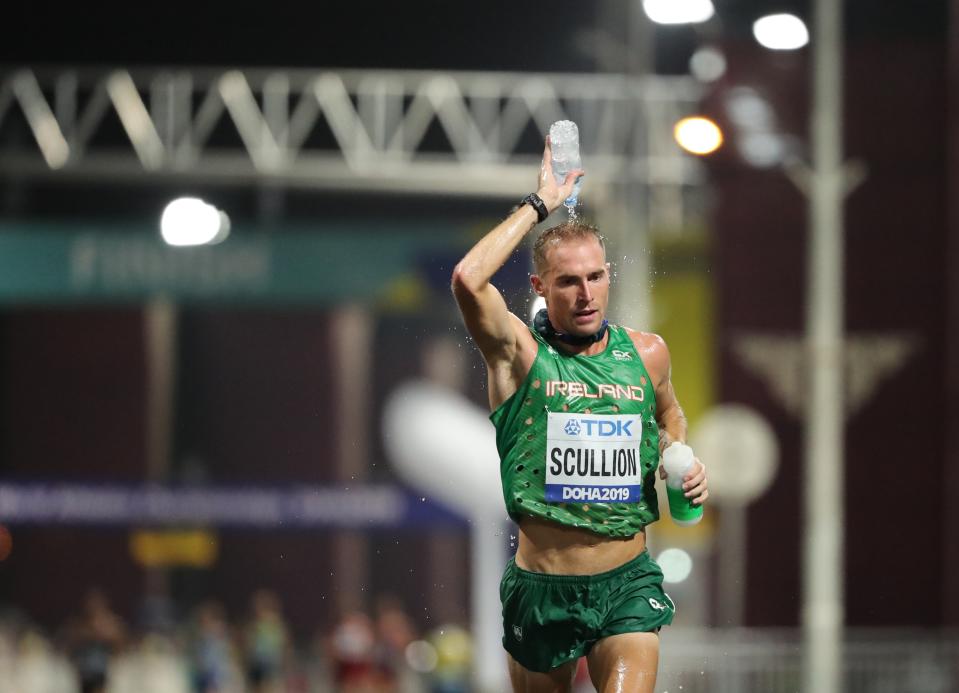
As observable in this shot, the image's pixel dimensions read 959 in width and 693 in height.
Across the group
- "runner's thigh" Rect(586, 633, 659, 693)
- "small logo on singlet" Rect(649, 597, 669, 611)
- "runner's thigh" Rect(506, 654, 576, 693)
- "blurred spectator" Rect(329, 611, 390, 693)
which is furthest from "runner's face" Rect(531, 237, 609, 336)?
"blurred spectator" Rect(329, 611, 390, 693)

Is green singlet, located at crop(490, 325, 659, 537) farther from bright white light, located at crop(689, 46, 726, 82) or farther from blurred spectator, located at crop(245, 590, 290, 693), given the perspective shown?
blurred spectator, located at crop(245, 590, 290, 693)

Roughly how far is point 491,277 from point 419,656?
54.3 ft

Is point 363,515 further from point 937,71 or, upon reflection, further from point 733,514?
point 937,71

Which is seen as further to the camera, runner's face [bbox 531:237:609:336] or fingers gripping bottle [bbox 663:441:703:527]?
runner's face [bbox 531:237:609:336]

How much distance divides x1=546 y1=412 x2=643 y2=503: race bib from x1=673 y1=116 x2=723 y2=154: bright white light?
1398 centimetres

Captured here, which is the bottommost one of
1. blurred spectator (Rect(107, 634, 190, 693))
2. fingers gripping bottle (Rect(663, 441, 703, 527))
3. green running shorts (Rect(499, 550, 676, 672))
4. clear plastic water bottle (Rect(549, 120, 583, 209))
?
green running shorts (Rect(499, 550, 676, 672))

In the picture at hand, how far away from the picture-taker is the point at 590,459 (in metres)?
6.34

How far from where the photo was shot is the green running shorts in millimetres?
6328

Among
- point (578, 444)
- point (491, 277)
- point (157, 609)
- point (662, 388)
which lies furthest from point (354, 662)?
point (491, 277)

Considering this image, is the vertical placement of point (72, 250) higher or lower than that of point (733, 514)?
higher

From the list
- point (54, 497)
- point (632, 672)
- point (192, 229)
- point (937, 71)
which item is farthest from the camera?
point (54, 497)

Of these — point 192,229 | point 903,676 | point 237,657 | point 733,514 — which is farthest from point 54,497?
point 903,676

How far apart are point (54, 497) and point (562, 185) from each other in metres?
17.1

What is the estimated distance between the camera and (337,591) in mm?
30922
